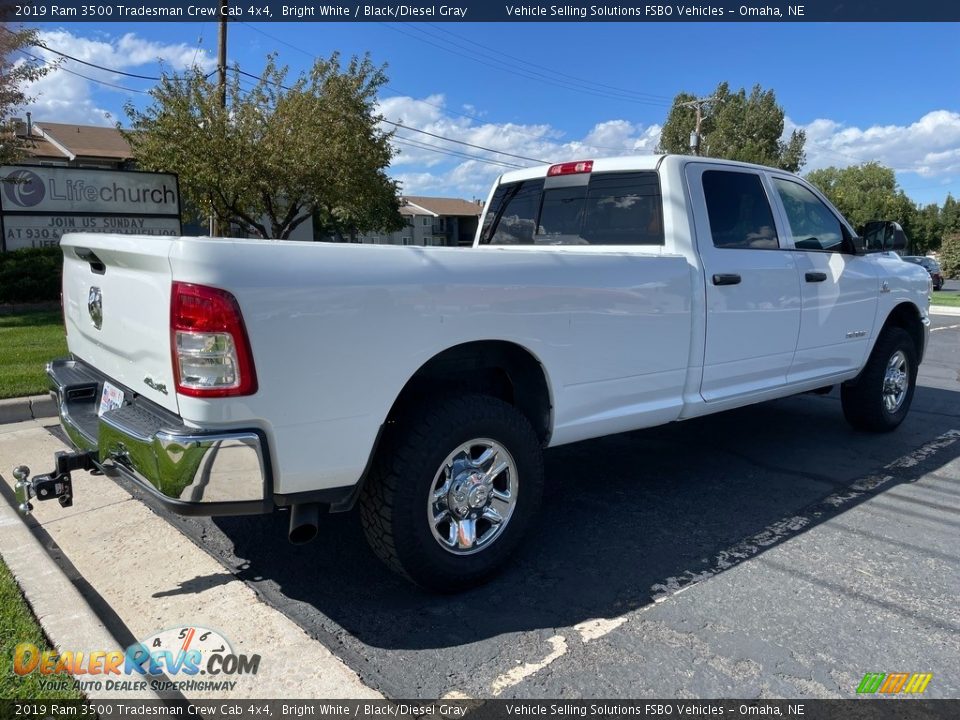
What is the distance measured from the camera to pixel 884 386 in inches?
229

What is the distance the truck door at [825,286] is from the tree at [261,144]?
14.4 m

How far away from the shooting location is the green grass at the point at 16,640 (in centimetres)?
237

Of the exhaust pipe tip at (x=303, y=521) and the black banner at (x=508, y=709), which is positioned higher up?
the exhaust pipe tip at (x=303, y=521)

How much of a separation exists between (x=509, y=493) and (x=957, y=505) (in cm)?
302

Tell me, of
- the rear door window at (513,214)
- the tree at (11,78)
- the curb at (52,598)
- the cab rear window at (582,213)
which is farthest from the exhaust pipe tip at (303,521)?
the tree at (11,78)

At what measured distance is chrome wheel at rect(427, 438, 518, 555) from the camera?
3.09 m

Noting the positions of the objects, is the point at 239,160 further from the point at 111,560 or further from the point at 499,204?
the point at 111,560

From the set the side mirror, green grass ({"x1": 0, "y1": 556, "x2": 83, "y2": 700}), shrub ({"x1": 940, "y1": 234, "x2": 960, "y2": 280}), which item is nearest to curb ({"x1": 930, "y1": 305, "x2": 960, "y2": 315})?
the side mirror

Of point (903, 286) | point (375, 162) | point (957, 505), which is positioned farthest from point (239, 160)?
point (957, 505)

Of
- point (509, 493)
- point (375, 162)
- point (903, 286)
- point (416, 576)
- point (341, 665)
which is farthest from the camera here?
point (375, 162)

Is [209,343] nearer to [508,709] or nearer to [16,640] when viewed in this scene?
[16,640]

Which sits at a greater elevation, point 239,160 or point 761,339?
point 239,160

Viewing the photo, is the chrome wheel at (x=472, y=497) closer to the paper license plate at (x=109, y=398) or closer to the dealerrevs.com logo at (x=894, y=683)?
the paper license plate at (x=109, y=398)

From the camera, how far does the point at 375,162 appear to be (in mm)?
20281
